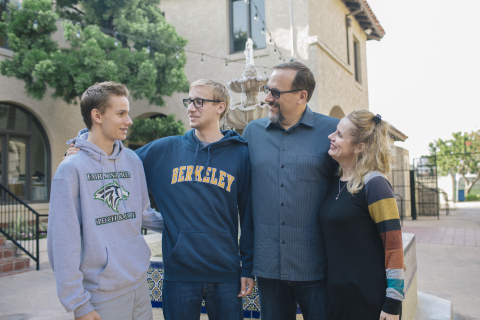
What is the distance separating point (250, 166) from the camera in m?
2.49

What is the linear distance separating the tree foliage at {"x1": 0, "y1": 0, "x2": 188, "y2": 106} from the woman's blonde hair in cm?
718

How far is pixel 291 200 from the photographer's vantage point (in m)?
2.31

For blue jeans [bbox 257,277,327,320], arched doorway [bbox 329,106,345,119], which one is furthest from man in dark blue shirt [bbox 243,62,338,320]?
arched doorway [bbox 329,106,345,119]

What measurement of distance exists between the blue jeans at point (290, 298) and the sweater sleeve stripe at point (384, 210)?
22.0 inches

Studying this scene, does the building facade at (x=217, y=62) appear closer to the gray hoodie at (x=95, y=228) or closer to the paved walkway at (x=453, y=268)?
Result: the paved walkway at (x=453, y=268)

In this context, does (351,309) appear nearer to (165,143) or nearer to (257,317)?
(257,317)

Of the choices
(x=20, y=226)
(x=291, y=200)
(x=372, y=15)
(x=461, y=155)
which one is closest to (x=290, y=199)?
(x=291, y=200)

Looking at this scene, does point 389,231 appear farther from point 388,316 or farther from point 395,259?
point 388,316

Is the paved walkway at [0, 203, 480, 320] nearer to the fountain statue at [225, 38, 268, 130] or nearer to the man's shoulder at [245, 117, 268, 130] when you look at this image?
the man's shoulder at [245, 117, 268, 130]

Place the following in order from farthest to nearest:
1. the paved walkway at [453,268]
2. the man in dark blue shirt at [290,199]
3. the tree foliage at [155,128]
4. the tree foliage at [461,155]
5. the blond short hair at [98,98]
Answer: the tree foliage at [461,155], the tree foliage at [155,128], the paved walkway at [453,268], the man in dark blue shirt at [290,199], the blond short hair at [98,98]

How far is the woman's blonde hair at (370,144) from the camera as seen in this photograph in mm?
2158

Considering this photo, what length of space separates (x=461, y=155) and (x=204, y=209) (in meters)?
37.1

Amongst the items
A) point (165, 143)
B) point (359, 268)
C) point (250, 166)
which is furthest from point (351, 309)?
point (165, 143)

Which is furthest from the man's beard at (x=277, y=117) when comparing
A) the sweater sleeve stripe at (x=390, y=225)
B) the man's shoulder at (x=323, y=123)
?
the sweater sleeve stripe at (x=390, y=225)
